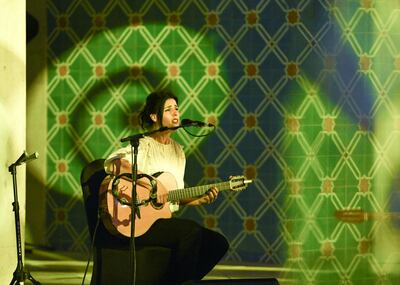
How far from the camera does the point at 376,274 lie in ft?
21.6

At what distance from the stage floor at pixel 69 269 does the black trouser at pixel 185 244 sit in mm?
1403

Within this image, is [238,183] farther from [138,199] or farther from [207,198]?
[138,199]

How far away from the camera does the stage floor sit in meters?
5.88

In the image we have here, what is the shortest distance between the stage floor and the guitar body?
136cm

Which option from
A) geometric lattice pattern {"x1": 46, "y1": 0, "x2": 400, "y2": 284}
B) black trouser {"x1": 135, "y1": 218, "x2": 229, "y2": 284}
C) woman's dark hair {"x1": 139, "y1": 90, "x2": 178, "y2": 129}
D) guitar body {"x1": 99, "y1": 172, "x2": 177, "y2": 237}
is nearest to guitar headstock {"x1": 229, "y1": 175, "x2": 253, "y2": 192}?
black trouser {"x1": 135, "y1": 218, "x2": 229, "y2": 284}

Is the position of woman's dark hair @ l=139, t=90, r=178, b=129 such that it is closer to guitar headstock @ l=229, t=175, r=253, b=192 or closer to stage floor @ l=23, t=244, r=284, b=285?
guitar headstock @ l=229, t=175, r=253, b=192

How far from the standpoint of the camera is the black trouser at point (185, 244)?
14.7 feet

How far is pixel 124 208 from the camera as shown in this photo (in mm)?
4547

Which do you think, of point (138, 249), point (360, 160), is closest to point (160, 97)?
point (138, 249)

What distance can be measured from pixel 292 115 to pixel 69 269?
7.47 feet

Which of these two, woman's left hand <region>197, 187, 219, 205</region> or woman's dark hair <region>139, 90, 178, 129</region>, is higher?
woman's dark hair <region>139, 90, 178, 129</region>

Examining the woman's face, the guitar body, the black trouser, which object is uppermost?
the woman's face

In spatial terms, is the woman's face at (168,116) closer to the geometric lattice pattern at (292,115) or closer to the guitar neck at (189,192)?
the guitar neck at (189,192)

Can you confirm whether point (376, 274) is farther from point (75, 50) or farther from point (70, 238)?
point (75, 50)
